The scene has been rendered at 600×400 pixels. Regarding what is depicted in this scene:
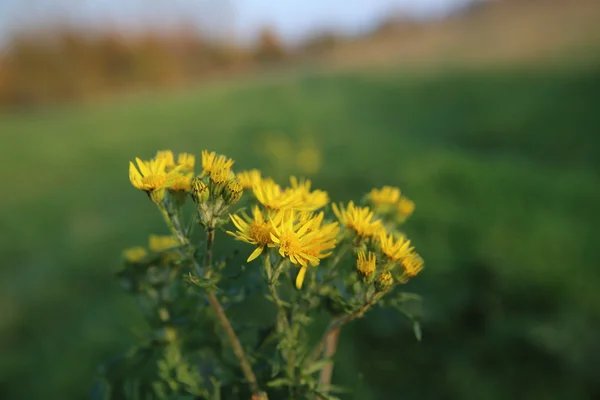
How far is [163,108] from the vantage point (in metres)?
10.6

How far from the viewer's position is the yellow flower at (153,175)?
1.90ft

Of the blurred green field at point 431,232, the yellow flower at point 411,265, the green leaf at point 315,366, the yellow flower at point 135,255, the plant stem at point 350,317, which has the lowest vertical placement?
the blurred green field at point 431,232

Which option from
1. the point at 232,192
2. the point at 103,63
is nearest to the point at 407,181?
the point at 232,192

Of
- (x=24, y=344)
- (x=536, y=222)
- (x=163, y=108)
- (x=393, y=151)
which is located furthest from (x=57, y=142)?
(x=536, y=222)

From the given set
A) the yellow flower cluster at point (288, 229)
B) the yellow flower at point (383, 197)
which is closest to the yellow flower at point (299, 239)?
the yellow flower cluster at point (288, 229)

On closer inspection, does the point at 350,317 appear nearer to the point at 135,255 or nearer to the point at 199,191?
the point at 199,191

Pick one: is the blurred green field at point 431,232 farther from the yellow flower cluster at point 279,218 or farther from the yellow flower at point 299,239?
the yellow flower at point 299,239

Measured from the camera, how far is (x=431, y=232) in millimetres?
2428

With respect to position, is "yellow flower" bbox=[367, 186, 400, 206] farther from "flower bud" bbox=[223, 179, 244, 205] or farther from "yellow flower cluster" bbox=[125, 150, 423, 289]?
"flower bud" bbox=[223, 179, 244, 205]

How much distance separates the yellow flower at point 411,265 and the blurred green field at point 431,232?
0.28 meters

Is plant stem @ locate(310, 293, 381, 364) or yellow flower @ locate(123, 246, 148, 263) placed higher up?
yellow flower @ locate(123, 246, 148, 263)

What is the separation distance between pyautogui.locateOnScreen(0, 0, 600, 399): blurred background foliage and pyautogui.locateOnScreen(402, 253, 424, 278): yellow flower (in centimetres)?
14

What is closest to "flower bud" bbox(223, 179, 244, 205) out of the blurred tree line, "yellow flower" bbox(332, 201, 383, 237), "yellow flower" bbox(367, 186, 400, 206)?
"yellow flower" bbox(332, 201, 383, 237)

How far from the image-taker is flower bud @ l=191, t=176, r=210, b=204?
21.9 inches
